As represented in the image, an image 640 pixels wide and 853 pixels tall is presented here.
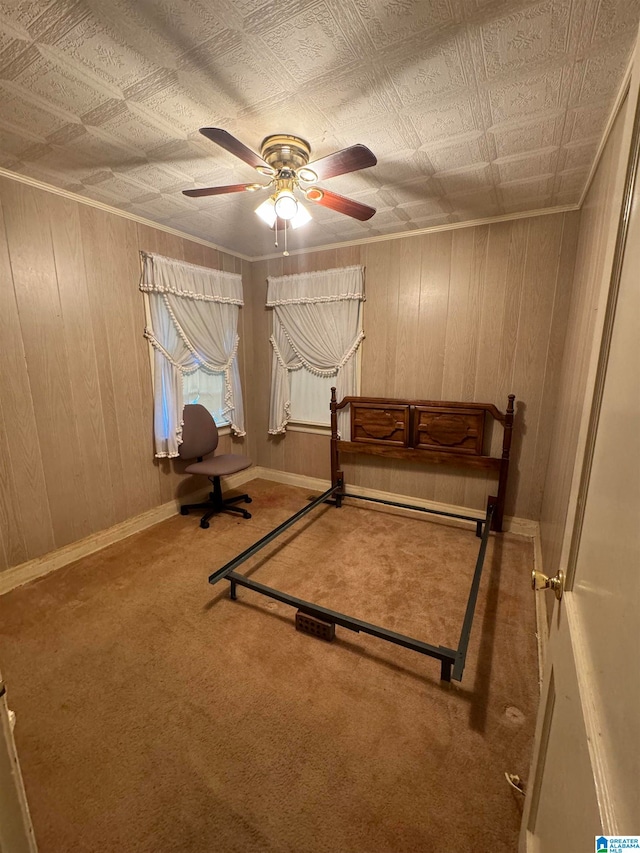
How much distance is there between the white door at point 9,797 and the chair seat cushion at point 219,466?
2458 millimetres

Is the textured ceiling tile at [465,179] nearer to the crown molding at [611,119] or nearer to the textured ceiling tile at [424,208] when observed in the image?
the textured ceiling tile at [424,208]

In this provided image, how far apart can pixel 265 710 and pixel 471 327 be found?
293cm

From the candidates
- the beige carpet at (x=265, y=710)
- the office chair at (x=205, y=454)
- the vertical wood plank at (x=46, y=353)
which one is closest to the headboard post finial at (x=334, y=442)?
the office chair at (x=205, y=454)

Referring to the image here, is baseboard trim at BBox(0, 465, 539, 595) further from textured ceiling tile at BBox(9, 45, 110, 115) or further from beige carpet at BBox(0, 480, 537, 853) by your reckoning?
textured ceiling tile at BBox(9, 45, 110, 115)

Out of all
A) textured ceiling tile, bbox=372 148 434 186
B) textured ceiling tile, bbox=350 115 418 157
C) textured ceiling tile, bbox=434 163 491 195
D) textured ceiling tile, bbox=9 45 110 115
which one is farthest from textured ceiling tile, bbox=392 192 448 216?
textured ceiling tile, bbox=9 45 110 115

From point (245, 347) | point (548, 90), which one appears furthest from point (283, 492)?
point (548, 90)

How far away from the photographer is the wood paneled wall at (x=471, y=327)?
2645 millimetres

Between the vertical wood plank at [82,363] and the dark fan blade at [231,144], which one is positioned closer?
the dark fan blade at [231,144]

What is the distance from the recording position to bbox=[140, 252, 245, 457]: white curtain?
9.63 feet

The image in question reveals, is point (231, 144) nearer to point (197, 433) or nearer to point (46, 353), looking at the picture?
point (46, 353)

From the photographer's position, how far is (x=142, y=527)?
3.01 m

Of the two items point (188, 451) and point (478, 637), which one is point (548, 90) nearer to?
point (478, 637)

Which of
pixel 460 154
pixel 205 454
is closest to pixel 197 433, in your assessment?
pixel 205 454

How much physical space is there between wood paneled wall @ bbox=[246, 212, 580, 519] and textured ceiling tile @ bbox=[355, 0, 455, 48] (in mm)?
1880
